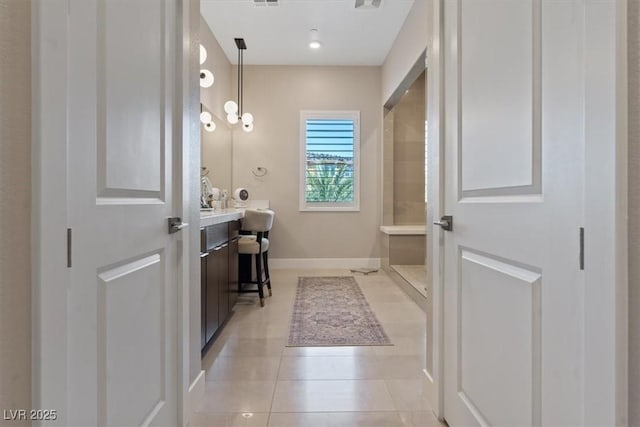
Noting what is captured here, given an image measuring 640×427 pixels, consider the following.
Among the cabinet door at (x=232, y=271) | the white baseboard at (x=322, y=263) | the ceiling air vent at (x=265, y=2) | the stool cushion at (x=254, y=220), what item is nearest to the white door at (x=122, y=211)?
the cabinet door at (x=232, y=271)

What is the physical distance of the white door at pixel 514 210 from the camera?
31.6 inches

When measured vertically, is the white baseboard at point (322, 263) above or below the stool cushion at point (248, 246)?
below

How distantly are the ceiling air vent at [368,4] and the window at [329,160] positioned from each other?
1776 mm

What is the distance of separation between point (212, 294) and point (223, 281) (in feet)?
1.04

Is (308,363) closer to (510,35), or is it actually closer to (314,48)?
(510,35)

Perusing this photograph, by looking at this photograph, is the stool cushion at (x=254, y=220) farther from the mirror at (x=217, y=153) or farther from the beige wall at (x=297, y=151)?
the beige wall at (x=297, y=151)

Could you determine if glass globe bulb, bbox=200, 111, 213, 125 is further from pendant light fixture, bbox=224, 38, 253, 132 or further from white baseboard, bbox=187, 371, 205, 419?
white baseboard, bbox=187, 371, 205, 419

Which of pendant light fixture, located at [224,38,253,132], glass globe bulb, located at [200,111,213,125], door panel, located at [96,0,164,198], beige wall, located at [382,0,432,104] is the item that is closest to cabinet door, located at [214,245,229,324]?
door panel, located at [96,0,164,198]

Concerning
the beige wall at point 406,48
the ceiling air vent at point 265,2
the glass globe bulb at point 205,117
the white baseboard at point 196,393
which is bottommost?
the white baseboard at point 196,393

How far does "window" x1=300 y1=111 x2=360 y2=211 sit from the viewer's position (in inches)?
204

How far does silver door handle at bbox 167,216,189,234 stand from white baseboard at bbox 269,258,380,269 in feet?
12.6
